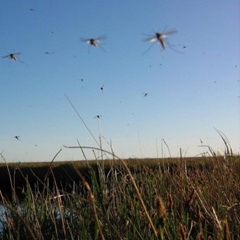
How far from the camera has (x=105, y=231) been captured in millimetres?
3338

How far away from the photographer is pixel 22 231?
4344mm

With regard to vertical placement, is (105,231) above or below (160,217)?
below

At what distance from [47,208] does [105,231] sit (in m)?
1.37

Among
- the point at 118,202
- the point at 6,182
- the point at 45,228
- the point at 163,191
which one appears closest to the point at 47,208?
the point at 45,228

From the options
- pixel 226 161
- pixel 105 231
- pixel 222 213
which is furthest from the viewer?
pixel 226 161

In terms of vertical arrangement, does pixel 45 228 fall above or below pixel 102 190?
below

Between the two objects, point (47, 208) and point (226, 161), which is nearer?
point (47, 208)

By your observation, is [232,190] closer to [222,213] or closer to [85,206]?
[222,213]

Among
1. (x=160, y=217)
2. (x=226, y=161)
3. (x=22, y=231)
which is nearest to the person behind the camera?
(x=160, y=217)

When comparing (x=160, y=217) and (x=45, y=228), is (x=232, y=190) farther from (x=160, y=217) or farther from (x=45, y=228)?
(x=160, y=217)

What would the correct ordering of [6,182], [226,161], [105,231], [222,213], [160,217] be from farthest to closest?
[6,182] < [226,161] < [222,213] < [105,231] < [160,217]

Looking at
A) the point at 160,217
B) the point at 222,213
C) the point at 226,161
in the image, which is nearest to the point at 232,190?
the point at 222,213

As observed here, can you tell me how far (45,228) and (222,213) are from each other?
173 centimetres

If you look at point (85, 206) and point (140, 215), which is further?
point (85, 206)
